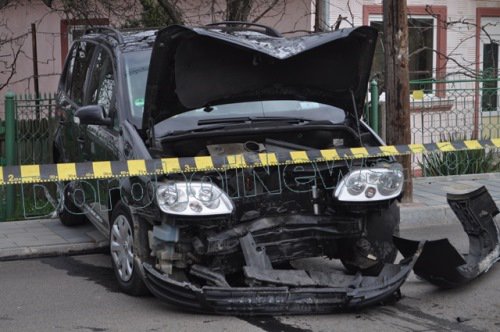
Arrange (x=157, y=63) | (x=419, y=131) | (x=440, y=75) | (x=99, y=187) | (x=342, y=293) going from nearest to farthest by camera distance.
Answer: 1. (x=342, y=293)
2. (x=157, y=63)
3. (x=99, y=187)
4. (x=419, y=131)
5. (x=440, y=75)

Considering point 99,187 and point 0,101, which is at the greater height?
point 0,101

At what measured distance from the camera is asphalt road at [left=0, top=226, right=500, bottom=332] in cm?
518

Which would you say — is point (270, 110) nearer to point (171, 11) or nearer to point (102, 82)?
point (102, 82)

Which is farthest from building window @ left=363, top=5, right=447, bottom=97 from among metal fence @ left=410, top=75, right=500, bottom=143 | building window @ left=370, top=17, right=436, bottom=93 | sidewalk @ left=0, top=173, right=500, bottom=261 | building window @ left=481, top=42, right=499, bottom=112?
sidewalk @ left=0, top=173, right=500, bottom=261

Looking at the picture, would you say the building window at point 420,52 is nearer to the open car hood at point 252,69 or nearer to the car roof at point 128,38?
the car roof at point 128,38

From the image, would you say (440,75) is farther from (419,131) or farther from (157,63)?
(157,63)

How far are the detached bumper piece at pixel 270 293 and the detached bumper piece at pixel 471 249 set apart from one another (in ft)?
1.75

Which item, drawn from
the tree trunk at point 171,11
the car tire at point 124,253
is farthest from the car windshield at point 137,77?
the tree trunk at point 171,11

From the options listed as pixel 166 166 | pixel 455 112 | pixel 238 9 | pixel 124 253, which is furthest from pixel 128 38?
pixel 455 112

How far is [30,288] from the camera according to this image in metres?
6.31

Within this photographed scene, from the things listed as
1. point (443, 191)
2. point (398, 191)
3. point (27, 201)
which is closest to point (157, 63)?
point (398, 191)

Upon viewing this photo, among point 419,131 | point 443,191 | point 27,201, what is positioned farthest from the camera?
point 419,131

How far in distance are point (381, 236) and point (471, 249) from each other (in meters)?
1.09

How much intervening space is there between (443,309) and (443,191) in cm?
483
